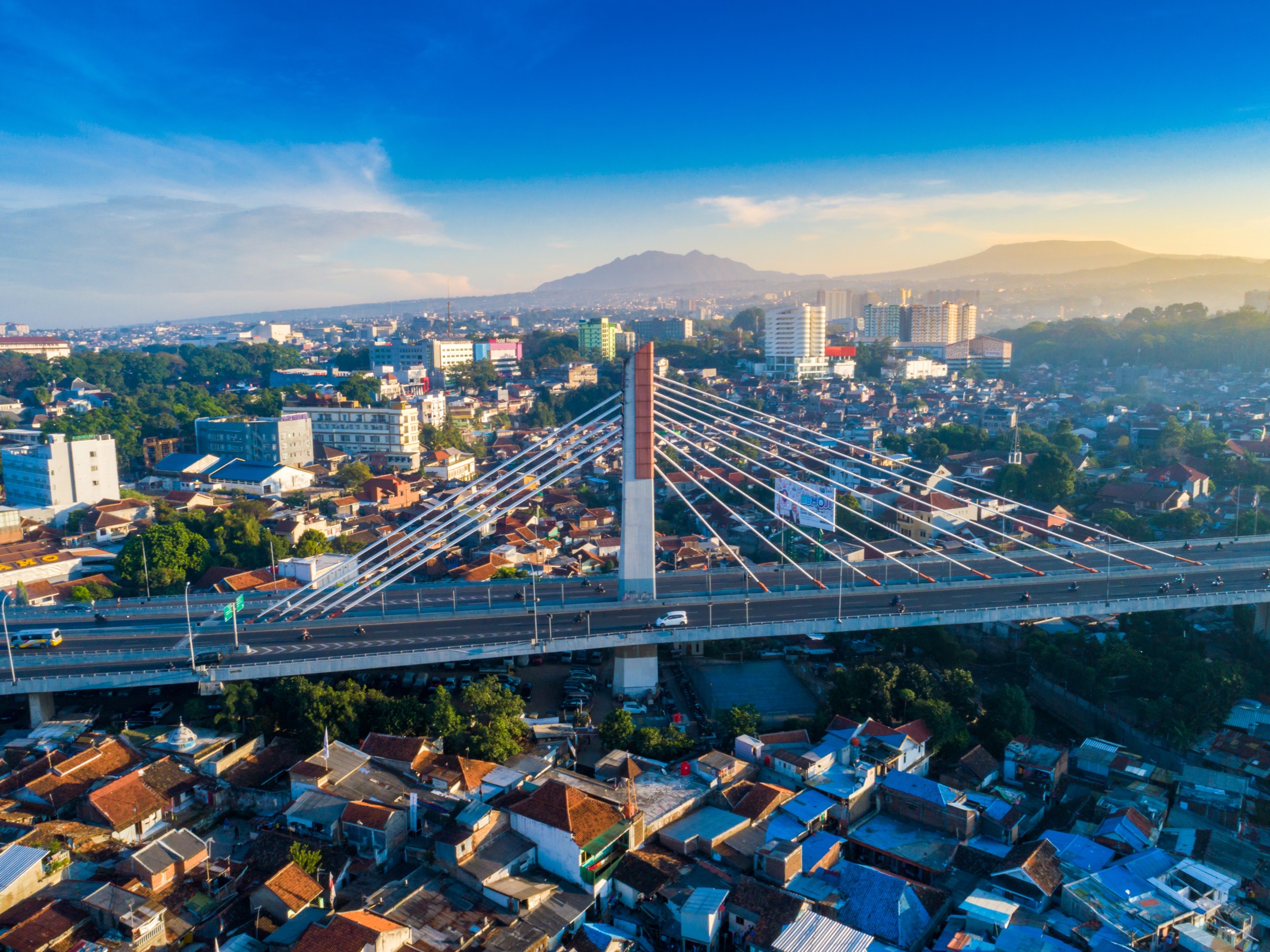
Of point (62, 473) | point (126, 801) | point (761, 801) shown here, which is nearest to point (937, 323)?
point (62, 473)

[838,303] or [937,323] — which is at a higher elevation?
[838,303]

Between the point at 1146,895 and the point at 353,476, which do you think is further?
the point at 353,476

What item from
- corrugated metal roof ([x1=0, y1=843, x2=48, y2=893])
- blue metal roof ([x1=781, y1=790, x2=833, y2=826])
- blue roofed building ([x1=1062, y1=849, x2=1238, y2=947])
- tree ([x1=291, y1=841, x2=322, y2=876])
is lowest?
blue roofed building ([x1=1062, y1=849, x2=1238, y2=947])

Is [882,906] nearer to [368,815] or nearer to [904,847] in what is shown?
[904,847]

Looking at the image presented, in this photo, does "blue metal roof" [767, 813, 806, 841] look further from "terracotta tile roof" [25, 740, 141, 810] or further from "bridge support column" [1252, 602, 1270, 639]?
"bridge support column" [1252, 602, 1270, 639]

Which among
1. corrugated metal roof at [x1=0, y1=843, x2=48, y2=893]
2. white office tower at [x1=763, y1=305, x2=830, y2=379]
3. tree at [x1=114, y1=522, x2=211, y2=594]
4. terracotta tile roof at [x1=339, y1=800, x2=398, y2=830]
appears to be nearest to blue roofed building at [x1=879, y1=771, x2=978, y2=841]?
terracotta tile roof at [x1=339, y1=800, x2=398, y2=830]

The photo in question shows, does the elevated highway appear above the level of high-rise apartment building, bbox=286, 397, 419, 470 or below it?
below

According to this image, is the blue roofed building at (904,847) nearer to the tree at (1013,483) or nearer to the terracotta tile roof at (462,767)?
the terracotta tile roof at (462,767)
